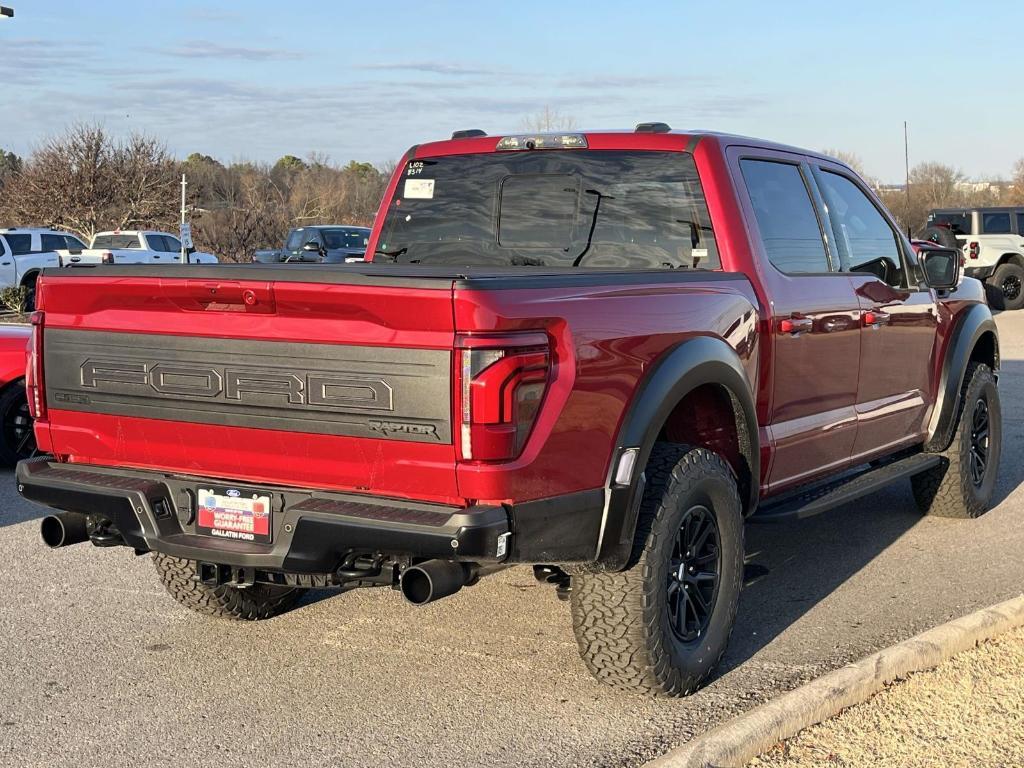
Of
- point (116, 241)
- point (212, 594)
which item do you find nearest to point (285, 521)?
point (212, 594)

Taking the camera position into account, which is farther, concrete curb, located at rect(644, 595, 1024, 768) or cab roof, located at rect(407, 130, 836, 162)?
cab roof, located at rect(407, 130, 836, 162)

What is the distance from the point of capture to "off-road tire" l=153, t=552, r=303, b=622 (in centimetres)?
518

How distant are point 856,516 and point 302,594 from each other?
3471 millimetres

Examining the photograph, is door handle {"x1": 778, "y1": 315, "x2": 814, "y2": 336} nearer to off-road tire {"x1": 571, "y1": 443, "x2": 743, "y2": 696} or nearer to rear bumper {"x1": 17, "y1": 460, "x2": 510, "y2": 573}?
off-road tire {"x1": 571, "y1": 443, "x2": 743, "y2": 696}

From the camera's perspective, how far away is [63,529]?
14.4 feet

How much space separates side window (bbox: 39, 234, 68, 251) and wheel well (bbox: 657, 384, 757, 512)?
28530 millimetres

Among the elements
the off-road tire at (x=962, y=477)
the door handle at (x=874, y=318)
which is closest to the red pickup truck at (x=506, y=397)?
the door handle at (x=874, y=318)

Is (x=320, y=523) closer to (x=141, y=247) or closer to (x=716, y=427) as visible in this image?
(x=716, y=427)

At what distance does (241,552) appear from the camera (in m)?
3.97

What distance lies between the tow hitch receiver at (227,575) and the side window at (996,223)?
23752mm

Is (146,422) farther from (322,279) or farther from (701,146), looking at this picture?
(701,146)

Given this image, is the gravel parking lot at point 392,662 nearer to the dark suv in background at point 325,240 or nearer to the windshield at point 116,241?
the dark suv in background at point 325,240

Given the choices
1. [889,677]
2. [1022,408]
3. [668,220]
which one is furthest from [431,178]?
[1022,408]

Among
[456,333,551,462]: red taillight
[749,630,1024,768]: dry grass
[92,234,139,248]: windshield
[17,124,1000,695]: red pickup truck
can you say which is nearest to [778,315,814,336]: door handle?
[17,124,1000,695]: red pickup truck
